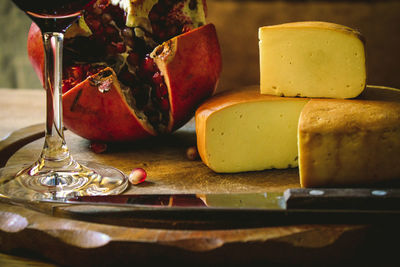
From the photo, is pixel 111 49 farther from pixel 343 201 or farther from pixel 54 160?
pixel 343 201

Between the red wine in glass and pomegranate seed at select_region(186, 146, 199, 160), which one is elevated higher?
the red wine in glass

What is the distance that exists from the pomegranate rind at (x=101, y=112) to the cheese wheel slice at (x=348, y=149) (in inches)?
20.7

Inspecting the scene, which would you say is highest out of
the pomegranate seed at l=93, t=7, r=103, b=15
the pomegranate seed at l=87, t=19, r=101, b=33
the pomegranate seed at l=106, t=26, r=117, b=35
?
the pomegranate seed at l=93, t=7, r=103, b=15

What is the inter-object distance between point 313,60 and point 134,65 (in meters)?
0.51

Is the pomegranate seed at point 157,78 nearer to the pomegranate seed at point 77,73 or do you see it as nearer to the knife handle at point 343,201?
the pomegranate seed at point 77,73

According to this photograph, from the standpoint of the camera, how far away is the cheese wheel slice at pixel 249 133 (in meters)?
1.43

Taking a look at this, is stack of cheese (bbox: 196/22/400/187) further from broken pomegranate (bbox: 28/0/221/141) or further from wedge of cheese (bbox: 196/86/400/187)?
broken pomegranate (bbox: 28/0/221/141)

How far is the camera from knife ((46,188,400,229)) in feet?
3.43

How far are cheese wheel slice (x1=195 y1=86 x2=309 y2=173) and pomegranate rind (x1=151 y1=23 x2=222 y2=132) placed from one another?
0.11 metres

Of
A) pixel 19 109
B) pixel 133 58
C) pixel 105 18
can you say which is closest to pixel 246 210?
pixel 133 58

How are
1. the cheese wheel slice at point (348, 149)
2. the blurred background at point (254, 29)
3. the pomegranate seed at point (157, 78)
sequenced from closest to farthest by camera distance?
the cheese wheel slice at point (348, 149) → the pomegranate seed at point (157, 78) → the blurred background at point (254, 29)

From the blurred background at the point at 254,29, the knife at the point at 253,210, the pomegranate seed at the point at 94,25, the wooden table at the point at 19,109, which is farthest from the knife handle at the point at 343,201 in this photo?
the blurred background at the point at 254,29

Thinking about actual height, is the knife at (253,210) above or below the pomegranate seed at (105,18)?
below

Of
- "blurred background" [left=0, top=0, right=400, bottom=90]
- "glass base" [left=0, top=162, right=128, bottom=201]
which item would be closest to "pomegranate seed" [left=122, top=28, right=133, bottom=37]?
"glass base" [left=0, top=162, right=128, bottom=201]
